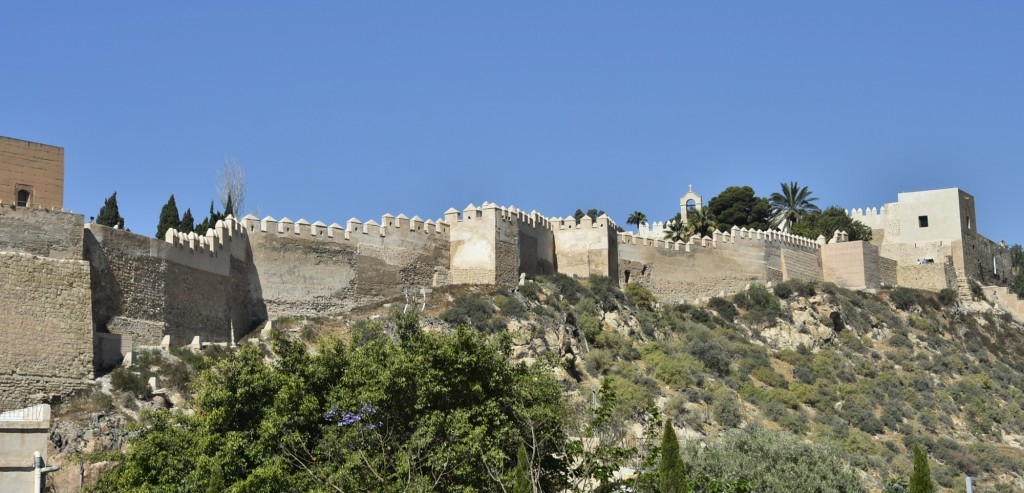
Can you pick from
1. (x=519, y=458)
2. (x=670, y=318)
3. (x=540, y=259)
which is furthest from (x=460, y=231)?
(x=519, y=458)

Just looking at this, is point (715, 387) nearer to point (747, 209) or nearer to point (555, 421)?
point (555, 421)

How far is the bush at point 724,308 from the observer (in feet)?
153

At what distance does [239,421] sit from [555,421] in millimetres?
5262

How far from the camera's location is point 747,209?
62500 millimetres

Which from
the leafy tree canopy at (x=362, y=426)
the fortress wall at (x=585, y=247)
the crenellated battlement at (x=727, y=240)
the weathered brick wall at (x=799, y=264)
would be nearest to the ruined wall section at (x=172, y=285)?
the leafy tree canopy at (x=362, y=426)

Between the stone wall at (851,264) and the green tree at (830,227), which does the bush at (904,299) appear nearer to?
the stone wall at (851,264)

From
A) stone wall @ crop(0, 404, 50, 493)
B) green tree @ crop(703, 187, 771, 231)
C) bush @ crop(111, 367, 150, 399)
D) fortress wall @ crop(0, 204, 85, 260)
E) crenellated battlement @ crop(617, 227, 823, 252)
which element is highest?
green tree @ crop(703, 187, 771, 231)

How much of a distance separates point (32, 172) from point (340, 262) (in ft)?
33.4

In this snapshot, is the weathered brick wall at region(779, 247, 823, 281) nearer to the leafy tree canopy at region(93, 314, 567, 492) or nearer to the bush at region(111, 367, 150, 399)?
the bush at region(111, 367, 150, 399)

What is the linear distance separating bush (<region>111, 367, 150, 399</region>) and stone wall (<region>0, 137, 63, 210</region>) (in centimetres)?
416

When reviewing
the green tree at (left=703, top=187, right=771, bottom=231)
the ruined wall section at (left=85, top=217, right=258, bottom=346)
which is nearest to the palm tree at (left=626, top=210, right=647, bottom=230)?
the green tree at (left=703, top=187, right=771, bottom=231)

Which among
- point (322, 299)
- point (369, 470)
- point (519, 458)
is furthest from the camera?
point (322, 299)

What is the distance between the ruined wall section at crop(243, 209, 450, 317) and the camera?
3719 cm

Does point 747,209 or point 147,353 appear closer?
point 147,353
